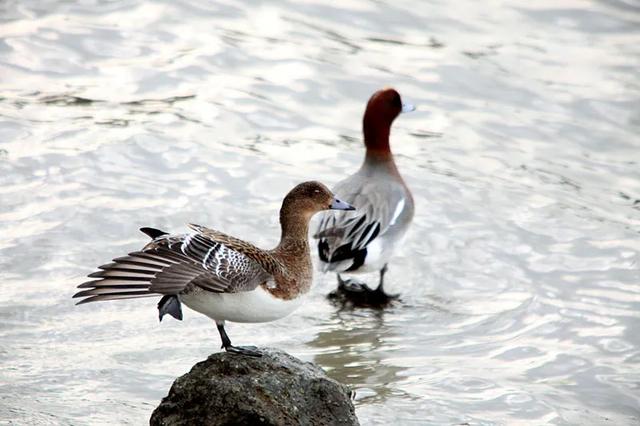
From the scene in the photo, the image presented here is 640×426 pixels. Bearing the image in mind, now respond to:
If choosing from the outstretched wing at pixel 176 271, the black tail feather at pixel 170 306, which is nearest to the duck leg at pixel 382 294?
the outstretched wing at pixel 176 271

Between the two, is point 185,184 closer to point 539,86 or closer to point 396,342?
point 396,342

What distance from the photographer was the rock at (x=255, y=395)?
5395mm

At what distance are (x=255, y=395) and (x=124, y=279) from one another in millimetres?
801

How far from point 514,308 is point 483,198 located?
2.12 metres

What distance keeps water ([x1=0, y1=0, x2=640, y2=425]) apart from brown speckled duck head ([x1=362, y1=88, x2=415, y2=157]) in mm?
900

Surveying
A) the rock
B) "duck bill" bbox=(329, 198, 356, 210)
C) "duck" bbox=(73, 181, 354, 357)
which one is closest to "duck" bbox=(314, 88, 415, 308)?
"duck bill" bbox=(329, 198, 356, 210)

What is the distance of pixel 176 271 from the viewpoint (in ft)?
17.8

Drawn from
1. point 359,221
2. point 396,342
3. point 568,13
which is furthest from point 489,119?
point 396,342

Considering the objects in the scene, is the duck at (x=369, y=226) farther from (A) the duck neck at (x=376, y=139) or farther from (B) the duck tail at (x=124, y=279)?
(B) the duck tail at (x=124, y=279)

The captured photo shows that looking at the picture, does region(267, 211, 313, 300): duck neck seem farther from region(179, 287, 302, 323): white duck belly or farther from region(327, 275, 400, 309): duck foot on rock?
region(327, 275, 400, 309): duck foot on rock

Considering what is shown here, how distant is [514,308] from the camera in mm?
8734

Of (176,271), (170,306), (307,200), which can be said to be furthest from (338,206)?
(170,306)

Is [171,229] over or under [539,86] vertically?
under

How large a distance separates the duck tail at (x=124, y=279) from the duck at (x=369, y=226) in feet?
10.9
